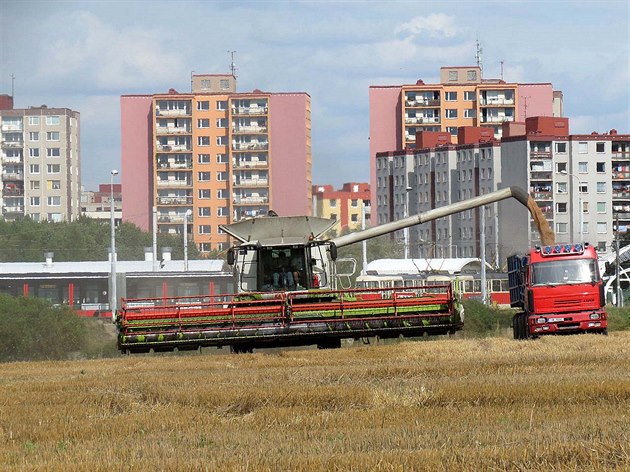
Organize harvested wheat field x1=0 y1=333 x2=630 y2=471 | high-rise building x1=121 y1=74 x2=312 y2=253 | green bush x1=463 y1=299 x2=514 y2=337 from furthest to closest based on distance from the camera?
high-rise building x1=121 y1=74 x2=312 y2=253
green bush x1=463 y1=299 x2=514 y2=337
harvested wheat field x1=0 y1=333 x2=630 y2=471

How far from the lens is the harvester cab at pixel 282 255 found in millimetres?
33625

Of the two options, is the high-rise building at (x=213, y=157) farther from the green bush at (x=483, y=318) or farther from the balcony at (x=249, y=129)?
the green bush at (x=483, y=318)

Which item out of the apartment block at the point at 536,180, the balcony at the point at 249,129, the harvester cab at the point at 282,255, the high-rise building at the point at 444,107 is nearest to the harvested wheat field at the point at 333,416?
the harvester cab at the point at 282,255

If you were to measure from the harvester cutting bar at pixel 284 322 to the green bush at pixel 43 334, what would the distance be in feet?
70.7

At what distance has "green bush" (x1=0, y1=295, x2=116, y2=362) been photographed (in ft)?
182

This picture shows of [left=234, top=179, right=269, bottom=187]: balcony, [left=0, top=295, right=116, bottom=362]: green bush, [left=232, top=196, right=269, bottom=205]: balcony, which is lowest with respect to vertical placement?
[left=0, top=295, right=116, bottom=362]: green bush

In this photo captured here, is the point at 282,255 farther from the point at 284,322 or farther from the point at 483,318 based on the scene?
the point at 483,318

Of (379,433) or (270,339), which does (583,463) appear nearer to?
(379,433)

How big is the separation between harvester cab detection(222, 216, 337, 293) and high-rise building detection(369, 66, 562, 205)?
15805 cm

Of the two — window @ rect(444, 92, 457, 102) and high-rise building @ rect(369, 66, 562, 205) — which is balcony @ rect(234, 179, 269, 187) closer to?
high-rise building @ rect(369, 66, 562, 205)

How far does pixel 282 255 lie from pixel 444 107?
531 feet

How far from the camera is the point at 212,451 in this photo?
12.6 metres

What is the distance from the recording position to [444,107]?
7628 inches

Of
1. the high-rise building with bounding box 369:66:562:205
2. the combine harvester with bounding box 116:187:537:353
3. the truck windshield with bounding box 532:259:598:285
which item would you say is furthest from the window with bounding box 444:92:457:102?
the combine harvester with bounding box 116:187:537:353
